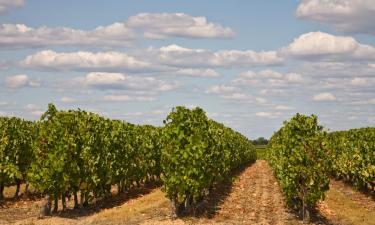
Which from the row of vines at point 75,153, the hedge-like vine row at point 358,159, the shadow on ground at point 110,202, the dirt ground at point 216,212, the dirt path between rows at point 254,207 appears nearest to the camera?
the dirt ground at point 216,212

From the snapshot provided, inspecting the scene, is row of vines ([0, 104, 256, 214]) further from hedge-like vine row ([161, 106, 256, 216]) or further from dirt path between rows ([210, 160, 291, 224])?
dirt path between rows ([210, 160, 291, 224])

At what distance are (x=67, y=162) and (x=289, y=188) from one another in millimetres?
13997

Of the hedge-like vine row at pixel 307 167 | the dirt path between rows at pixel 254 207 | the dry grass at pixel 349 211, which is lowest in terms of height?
the dry grass at pixel 349 211

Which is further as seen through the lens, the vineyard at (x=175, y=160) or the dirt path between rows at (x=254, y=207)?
the dirt path between rows at (x=254, y=207)

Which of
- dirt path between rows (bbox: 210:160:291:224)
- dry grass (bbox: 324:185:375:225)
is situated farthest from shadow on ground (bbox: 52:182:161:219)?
dry grass (bbox: 324:185:375:225)

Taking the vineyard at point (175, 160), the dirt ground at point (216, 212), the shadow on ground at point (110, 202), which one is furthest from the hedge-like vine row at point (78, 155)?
the dirt ground at point (216, 212)

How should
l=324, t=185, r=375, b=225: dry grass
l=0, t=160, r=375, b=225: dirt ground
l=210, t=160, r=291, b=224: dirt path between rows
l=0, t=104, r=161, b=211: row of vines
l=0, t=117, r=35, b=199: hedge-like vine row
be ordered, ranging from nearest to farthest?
l=0, t=160, r=375, b=225: dirt ground < l=210, t=160, r=291, b=224: dirt path between rows < l=0, t=104, r=161, b=211: row of vines < l=324, t=185, r=375, b=225: dry grass < l=0, t=117, r=35, b=199: hedge-like vine row

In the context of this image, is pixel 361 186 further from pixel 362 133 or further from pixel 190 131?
pixel 190 131

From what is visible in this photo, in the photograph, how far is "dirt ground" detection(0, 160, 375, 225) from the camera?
30.7 metres

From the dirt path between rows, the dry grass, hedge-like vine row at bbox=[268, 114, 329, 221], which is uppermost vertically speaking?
hedge-like vine row at bbox=[268, 114, 329, 221]

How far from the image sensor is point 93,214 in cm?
3422

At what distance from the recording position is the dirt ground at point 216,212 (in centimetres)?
3067

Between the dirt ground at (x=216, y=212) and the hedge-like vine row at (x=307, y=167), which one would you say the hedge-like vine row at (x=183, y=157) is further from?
the hedge-like vine row at (x=307, y=167)


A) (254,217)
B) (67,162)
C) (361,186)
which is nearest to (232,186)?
(361,186)
